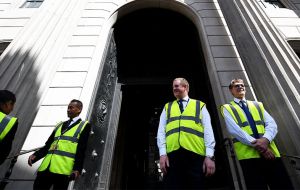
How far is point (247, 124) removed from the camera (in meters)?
3.00

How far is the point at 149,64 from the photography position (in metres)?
10.3

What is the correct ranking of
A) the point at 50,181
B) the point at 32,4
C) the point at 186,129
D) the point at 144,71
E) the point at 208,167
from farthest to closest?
the point at 144,71 → the point at 32,4 → the point at 50,181 → the point at 186,129 → the point at 208,167

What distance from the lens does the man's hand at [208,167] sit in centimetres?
250

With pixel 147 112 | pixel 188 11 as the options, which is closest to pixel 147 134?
pixel 147 112

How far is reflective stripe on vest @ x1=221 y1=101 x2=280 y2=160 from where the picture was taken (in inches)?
110

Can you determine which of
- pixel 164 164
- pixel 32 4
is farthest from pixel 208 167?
pixel 32 4

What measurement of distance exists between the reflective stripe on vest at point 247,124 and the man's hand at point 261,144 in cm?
9

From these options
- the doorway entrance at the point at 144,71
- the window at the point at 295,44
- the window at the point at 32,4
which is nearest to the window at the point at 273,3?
the window at the point at 295,44

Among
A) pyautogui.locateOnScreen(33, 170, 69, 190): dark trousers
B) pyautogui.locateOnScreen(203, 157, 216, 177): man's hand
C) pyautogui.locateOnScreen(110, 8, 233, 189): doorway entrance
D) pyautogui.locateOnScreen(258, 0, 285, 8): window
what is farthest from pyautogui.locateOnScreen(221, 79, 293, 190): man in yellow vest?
pyautogui.locateOnScreen(258, 0, 285, 8): window

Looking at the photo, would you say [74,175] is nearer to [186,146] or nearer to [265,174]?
[186,146]

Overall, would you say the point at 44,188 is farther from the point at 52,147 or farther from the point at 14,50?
the point at 14,50

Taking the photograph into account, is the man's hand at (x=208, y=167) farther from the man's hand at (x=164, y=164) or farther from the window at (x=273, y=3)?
the window at (x=273, y=3)

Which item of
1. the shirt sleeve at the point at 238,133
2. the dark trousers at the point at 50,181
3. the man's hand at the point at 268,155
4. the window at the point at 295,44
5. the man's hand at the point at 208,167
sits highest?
the window at the point at 295,44

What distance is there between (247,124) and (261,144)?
387 mm
